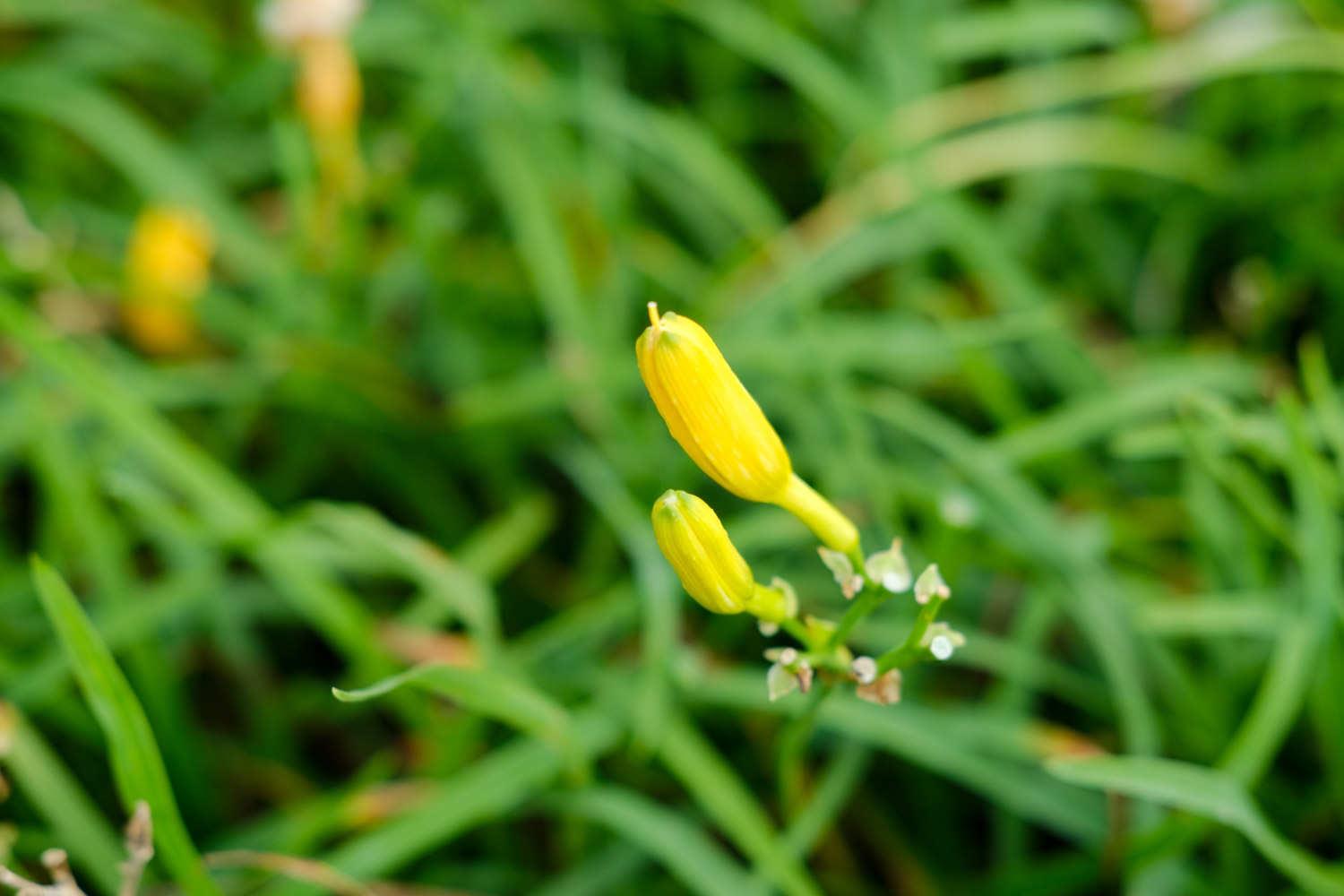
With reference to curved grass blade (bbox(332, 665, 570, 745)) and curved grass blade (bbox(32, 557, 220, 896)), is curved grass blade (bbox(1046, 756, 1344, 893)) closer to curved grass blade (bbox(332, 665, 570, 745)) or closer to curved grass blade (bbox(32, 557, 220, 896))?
curved grass blade (bbox(332, 665, 570, 745))

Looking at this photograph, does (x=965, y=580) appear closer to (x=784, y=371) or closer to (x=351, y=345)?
(x=784, y=371)

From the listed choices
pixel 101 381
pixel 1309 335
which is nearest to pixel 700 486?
pixel 101 381

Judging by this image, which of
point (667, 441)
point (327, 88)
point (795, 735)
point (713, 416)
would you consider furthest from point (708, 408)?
point (327, 88)

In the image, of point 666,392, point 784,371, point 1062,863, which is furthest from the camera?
point 784,371

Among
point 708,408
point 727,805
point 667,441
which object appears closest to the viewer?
point 708,408

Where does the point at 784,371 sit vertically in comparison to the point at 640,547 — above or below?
above

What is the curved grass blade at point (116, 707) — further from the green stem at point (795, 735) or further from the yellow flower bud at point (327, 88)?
the yellow flower bud at point (327, 88)

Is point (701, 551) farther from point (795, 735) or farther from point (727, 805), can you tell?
point (727, 805)
